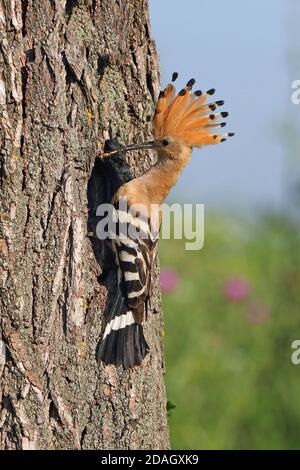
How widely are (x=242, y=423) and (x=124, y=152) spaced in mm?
2051

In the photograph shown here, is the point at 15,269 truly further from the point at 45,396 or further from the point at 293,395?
the point at 293,395

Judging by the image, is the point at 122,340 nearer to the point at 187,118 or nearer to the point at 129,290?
the point at 129,290

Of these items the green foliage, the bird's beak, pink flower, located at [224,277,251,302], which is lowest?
the green foliage

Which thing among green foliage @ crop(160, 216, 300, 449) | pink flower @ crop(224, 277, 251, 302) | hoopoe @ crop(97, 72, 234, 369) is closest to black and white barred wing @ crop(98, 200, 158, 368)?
hoopoe @ crop(97, 72, 234, 369)

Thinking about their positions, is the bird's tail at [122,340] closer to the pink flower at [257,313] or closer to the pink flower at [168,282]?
the pink flower at [168,282]

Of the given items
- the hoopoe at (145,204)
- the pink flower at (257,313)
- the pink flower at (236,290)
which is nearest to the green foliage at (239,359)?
the pink flower at (257,313)

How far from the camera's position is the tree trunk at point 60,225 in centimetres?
264

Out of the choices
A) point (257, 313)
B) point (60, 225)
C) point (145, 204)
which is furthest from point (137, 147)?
point (257, 313)

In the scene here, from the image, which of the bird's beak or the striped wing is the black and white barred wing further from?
the bird's beak

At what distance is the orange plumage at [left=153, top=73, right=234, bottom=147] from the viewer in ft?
10.00

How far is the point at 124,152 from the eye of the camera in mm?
2998

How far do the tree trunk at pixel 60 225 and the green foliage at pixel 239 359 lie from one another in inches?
64.2

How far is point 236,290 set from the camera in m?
4.78

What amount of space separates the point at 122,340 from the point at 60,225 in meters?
0.36
